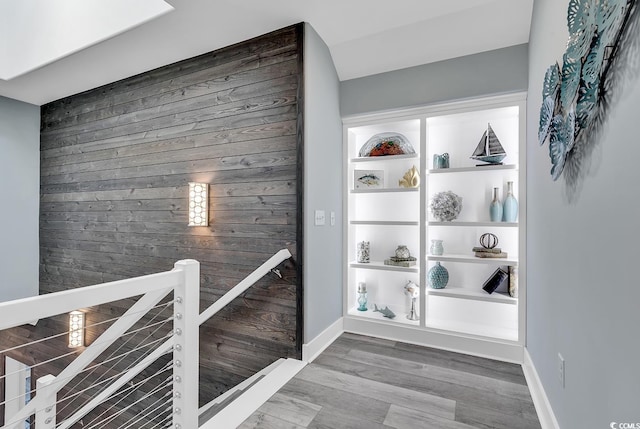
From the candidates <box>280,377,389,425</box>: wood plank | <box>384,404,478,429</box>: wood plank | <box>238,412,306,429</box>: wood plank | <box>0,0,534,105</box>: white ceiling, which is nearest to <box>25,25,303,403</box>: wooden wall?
<box>0,0,534,105</box>: white ceiling

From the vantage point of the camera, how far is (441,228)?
2.64m

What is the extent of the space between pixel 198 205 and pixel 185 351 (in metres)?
1.54

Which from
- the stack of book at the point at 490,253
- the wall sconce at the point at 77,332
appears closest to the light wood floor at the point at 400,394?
the stack of book at the point at 490,253

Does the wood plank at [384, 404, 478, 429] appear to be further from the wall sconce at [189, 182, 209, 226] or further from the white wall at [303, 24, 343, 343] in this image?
the wall sconce at [189, 182, 209, 226]

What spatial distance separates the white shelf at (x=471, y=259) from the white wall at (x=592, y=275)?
17.9 inches

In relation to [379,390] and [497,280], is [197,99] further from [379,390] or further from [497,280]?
[497,280]

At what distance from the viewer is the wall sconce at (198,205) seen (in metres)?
2.60

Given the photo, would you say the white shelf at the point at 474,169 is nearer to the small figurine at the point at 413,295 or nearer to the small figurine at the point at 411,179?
the small figurine at the point at 411,179

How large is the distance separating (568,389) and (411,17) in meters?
2.36

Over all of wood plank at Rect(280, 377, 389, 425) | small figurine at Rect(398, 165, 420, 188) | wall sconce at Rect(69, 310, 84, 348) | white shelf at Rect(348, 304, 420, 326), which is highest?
small figurine at Rect(398, 165, 420, 188)

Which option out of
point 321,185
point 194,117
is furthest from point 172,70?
point 321,185

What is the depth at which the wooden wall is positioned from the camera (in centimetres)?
232

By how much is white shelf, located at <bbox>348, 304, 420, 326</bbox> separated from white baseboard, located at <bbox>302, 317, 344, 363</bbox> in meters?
0.16

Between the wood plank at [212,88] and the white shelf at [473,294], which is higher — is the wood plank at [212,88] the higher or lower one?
the higher one
